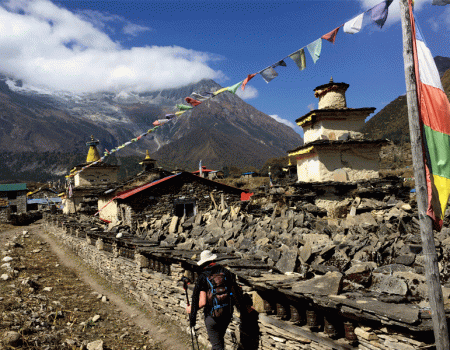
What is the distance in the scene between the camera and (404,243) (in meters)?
7.63

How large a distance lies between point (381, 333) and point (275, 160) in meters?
88.5

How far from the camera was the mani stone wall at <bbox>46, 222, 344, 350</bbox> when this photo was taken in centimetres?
538

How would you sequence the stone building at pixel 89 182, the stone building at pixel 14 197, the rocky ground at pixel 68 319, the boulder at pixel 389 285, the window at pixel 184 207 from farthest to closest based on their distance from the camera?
the stone building at pixel 14 197 < the stone building at pixel 89 182 < the window at pixel 184 207 < the rocky ground at pixel 68 319 < the boulder at pixel 389 285

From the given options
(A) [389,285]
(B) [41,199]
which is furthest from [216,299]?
(B) [41,199]

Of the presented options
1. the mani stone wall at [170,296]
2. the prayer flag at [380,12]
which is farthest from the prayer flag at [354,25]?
the mani stone wall at [170,296]

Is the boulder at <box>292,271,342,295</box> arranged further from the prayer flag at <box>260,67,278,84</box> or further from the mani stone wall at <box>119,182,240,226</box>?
the mani stone wall at <box>119,182,240,226</box>

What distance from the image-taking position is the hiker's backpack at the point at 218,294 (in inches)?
212

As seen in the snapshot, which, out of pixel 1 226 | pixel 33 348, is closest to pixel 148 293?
pixel 33 348

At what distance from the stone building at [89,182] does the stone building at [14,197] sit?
18.1 meters

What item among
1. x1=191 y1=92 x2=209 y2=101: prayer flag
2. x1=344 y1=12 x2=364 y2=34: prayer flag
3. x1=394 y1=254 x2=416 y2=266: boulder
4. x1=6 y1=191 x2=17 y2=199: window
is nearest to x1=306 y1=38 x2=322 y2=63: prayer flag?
x1=344 y1=12 x2=364 y2=34: prayer flag

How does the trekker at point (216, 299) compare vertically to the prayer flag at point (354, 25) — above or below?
below

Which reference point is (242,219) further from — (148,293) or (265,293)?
(265,293)

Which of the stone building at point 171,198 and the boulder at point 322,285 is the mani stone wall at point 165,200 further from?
the boulder at point 322,285

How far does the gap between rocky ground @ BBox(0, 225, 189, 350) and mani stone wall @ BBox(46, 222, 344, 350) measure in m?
0.42
